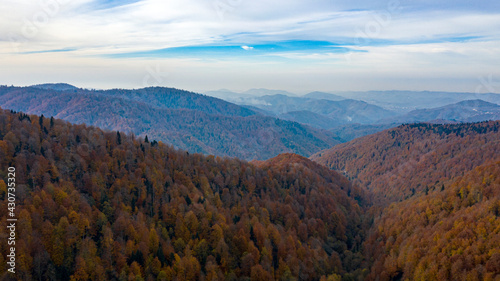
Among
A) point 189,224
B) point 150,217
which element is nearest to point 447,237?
point 189,224

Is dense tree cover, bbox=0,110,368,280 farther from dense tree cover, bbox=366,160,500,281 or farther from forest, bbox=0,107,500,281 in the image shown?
dense tree cover, bbox=366,160,500,281

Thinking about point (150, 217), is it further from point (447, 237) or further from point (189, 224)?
point (447, 237)

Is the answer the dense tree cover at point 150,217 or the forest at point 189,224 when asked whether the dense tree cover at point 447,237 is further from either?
the dense tree cover at point 150,217

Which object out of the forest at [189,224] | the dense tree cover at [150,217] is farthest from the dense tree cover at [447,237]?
the dense tree cover at [150,217]

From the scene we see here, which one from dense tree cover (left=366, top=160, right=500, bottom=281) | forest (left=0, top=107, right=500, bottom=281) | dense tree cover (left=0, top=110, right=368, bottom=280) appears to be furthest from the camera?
dense tree cover (left=366, top=160, right=500, bottom=281)

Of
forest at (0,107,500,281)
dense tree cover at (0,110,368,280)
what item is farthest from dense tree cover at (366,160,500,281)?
Result: dense tree cover at (0,110,368,280)

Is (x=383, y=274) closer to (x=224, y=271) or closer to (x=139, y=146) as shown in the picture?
(x=224, y=271)
